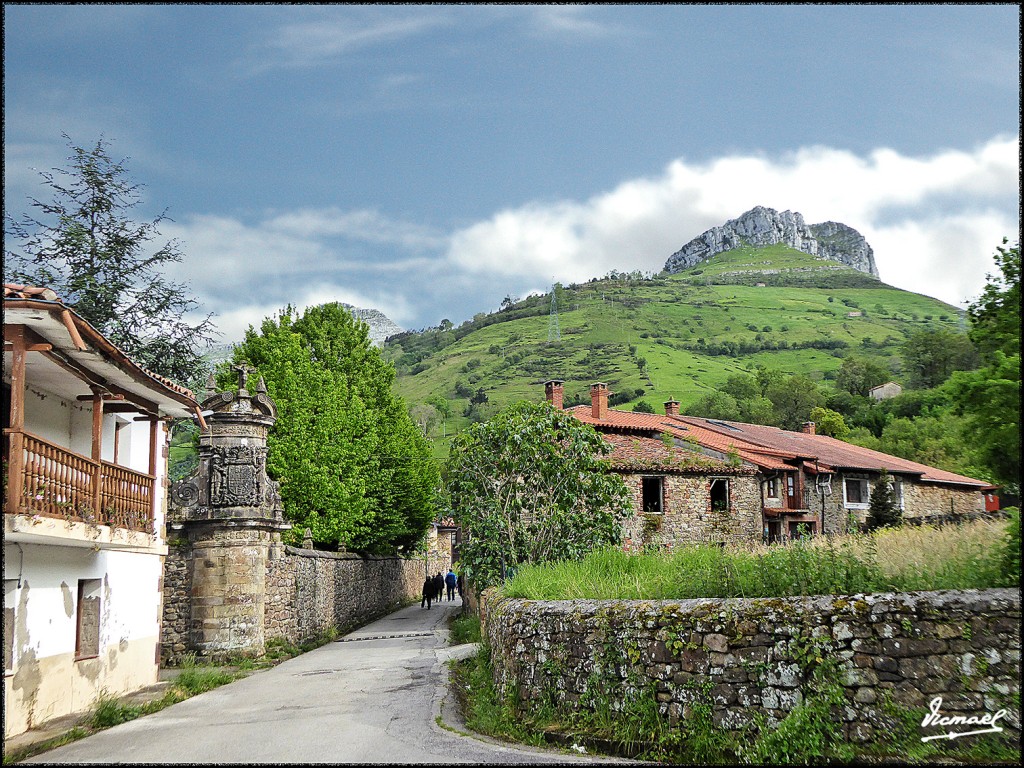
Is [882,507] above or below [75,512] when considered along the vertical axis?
below

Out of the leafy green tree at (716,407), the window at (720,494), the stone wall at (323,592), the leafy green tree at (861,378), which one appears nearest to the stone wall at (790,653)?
the stone wall at (323,592)

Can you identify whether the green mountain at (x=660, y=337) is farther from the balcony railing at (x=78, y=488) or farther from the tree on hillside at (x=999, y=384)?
the tree on hillside at (x=999, y=384)

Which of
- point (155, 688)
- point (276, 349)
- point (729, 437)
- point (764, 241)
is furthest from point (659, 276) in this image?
point (155, 688)

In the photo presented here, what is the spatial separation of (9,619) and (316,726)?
13.2ft

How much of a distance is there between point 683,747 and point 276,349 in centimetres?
2584

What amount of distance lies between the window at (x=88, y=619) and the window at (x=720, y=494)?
2345 centimetres

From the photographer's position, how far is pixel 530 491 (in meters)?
20.9

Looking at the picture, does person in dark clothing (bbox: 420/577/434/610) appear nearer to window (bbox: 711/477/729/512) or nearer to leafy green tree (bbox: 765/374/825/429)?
window (bbox: 711/477/729/512)

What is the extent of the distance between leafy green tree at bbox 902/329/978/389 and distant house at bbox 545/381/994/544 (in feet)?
94.2

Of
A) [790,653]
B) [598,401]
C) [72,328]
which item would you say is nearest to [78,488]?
[72,328]

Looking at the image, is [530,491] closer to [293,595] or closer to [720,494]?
[293,595]

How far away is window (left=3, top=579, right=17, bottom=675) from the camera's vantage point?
35.3 ft

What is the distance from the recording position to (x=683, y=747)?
27.3 ft

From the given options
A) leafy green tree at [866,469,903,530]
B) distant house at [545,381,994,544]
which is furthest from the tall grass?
leafy green tree at [866,469,903,530]
